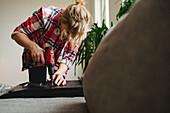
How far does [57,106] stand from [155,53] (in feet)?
1.26

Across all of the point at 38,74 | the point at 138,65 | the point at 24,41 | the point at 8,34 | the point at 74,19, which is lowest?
the point at 38,74

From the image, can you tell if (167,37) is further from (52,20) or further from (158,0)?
(52,20)

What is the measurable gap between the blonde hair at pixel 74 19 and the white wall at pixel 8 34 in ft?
8.81

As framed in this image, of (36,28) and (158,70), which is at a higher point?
(36,28)

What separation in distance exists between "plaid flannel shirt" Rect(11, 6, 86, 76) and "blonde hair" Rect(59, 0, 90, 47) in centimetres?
Result: 11

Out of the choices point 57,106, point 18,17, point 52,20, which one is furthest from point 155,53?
point 18,17

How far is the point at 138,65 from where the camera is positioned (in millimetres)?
228

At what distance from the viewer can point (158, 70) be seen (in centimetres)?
21

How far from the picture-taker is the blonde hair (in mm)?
1223

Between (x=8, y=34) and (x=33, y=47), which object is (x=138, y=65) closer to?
(x=33, y=47)

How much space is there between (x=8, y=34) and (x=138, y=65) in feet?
13.7

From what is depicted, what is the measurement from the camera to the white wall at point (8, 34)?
3.94 m

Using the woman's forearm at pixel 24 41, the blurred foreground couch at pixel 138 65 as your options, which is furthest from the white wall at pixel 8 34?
the blurred foreground couch at pixel 138 65

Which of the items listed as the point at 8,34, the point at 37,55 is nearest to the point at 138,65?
the point at 37,55
